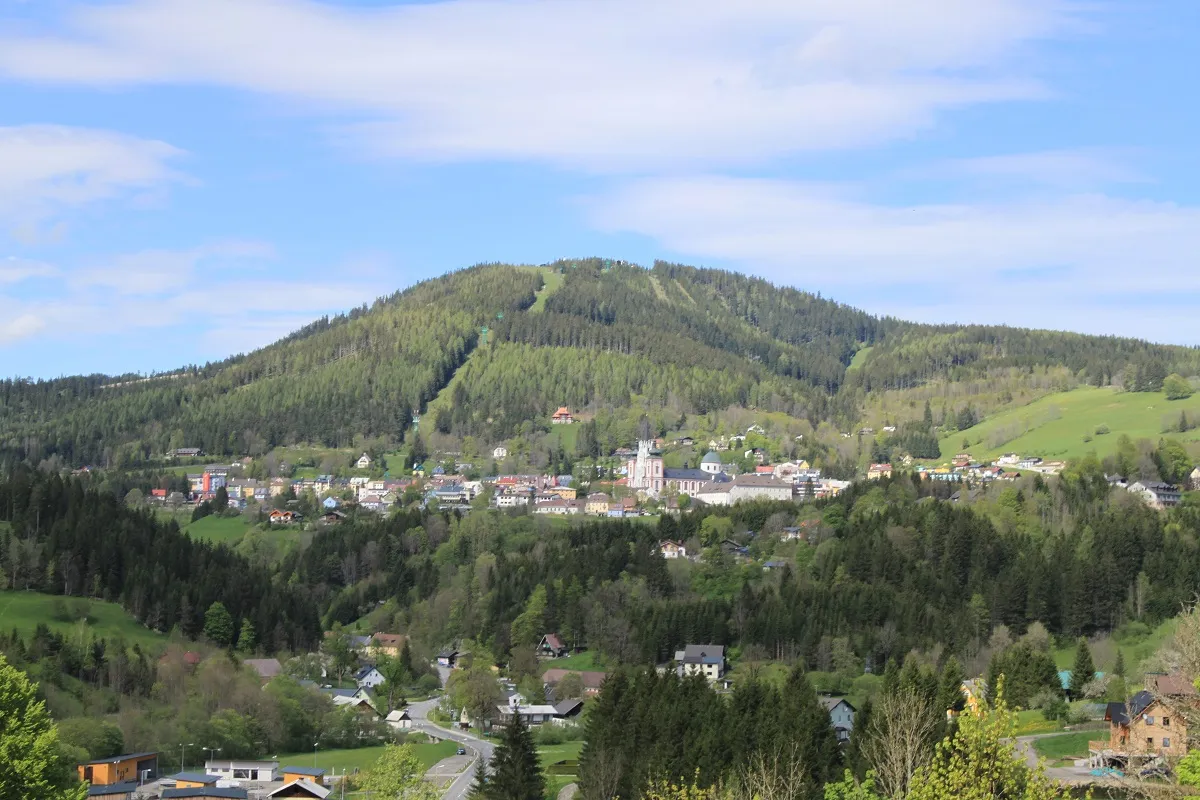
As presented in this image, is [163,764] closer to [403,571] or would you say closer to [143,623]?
[143,623]

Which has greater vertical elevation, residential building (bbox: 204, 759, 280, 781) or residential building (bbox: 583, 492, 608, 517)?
residential building (bbox: 583, 492, 608, 517)

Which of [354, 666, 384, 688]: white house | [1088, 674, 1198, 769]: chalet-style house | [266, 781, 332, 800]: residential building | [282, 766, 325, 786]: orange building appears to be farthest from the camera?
[354, 666, 384, 688]: white house

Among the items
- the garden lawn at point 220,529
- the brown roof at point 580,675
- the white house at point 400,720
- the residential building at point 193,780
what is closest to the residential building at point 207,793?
the residential building at point 193,780

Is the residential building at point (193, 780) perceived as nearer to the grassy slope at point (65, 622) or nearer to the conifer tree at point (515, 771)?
the conifer tree at point (515, 771)

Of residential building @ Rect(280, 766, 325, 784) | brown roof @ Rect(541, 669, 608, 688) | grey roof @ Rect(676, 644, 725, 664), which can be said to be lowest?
residential building @ Rect(280, 766, 325, 784)

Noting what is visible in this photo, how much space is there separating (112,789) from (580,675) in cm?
4518

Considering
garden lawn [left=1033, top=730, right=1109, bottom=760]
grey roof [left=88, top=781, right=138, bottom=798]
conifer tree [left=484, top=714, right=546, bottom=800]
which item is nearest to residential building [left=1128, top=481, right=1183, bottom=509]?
garden lawn [left=1033, top=730, right=1109, bottom=760]

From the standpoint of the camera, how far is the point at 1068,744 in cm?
7331

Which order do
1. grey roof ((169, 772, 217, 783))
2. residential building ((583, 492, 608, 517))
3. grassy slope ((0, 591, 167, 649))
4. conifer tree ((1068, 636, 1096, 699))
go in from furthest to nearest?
1. residential building ((583, 492, 608, 517))
2. grassy slope ((0, 591, 167, 649))
3. conifer tree ((1068, 636, 1096, 699))
4. grey roof ((169, 772, 217, 783))

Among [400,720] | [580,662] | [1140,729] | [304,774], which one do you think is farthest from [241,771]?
[580,662]

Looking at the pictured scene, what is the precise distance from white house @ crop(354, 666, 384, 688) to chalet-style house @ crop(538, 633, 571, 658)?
1442cm

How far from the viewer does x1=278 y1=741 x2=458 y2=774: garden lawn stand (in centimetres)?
8438

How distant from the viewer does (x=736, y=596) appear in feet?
429

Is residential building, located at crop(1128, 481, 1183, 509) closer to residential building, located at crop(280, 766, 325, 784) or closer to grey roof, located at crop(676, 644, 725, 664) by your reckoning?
grey roof, located at crop(676, 644, 725, 664)
